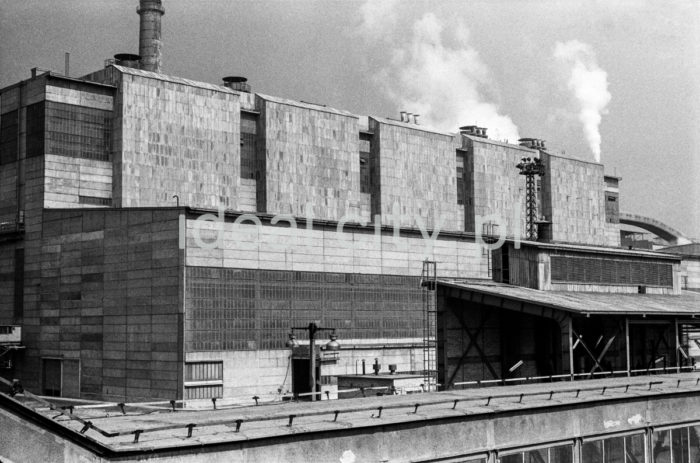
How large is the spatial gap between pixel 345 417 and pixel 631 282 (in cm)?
3507

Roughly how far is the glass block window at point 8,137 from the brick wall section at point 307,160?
2507 centimetres

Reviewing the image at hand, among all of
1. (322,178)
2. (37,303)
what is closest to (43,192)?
(37,303)

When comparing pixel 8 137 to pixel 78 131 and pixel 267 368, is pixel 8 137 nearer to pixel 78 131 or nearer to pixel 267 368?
pixel 78 131

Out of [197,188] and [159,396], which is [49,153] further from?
[159,396]

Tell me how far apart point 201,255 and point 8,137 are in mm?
35976

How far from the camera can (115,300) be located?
→ 185 ft

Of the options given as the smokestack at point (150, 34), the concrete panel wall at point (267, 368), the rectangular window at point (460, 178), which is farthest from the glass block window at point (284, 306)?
the rectangular window at point (460, 178)

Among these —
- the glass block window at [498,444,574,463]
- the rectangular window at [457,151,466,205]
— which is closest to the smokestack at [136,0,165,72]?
the rectangular window at [457,151,466,205]

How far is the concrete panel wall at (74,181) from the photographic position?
74875 mm

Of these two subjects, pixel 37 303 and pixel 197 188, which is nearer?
pixel 37 303

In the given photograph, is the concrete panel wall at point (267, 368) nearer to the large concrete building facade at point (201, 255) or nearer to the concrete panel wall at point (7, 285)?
the large concrete building facade at point (201, 255)

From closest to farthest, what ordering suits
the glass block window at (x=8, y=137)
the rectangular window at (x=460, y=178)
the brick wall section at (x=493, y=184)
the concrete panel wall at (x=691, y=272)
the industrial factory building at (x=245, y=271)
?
the industrial factory building at (x=245, y=271), the glass block window at (x=8, y=137), the concrete panel wall at (x=691, y=272), the rectangular window at (x=460, y=178), the brick wall section at (x=493, y=184)

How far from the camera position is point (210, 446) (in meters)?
18.8

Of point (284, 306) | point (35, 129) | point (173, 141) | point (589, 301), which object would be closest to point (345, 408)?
point (589, 301)
